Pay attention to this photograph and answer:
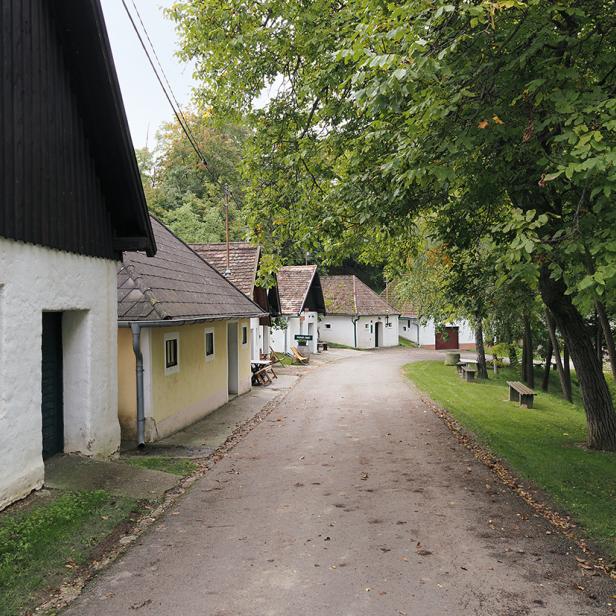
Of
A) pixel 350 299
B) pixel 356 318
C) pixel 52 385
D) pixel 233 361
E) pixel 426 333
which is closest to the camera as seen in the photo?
pixel 52 385

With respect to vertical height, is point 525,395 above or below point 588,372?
below

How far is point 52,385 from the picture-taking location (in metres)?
8.38

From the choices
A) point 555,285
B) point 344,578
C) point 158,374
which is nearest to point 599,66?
point 555,285

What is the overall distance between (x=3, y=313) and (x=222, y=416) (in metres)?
9.23

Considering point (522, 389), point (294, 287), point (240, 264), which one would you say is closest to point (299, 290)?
point (294, 287)

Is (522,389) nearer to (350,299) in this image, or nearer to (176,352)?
(176,352)

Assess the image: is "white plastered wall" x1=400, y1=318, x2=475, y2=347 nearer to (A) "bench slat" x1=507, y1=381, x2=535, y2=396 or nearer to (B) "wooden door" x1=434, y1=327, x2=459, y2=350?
(B) "wooden door" x1=434, y1=327, x2=459, y2=350

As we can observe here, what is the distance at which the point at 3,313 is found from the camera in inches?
248

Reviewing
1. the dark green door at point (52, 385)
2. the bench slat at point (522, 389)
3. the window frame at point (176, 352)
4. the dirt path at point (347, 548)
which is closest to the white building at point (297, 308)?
the bench slat at point (522, 389)

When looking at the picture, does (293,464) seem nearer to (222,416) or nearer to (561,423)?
(222,416)

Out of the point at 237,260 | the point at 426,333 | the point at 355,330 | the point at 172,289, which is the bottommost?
the point at 426,333

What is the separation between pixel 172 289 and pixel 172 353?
140 centimetres

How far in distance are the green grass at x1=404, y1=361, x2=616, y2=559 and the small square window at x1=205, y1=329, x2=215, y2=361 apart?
6.64 meters

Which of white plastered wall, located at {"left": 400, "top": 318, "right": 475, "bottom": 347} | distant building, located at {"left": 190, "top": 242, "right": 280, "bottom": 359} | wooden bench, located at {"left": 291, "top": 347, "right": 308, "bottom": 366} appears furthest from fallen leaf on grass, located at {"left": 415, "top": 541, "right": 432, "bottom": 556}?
white plastered wall, located at {"left": 400, "top": 318, "right": 475, "bottom": 347}
